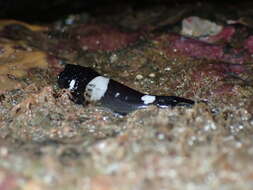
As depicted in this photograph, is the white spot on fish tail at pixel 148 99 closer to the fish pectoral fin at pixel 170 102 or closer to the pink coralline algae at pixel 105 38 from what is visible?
the fish pectoral fin at pixel 170 102

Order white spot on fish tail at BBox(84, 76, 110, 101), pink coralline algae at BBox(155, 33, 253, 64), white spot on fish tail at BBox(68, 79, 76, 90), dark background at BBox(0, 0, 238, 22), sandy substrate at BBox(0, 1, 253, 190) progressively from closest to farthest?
sandy substrate at BBox(0, 1, 253, 190) → white spot on fish tail at BBox(84, 76, 110, 101) → white spot on fish tail at BBox(68, 79, 76, 90) → pink coralline algae at BBox(155, 33, 253, 64) → dark background at BBox(0, 0, 238, 22)

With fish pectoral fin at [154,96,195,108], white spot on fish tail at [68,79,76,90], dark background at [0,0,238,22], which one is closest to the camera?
fish pectoral fin at [154,96,195,108]

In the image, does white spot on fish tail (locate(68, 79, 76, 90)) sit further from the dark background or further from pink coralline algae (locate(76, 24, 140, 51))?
the dark background

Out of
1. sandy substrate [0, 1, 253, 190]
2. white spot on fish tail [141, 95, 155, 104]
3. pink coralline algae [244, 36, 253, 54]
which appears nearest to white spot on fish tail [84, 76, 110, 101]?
sandy substrate [0, 1, 253, 190]

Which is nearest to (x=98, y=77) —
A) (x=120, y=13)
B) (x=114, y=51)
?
(x=114, y=51)

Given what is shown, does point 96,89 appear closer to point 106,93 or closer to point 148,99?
point 106,93

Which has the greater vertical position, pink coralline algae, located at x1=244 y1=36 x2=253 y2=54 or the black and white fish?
pink coralline algae, located at x1=244 y1=36 x2=253 y2=54

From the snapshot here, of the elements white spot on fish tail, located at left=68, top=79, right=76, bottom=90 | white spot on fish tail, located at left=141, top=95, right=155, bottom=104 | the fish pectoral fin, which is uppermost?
the fish pectoral fin

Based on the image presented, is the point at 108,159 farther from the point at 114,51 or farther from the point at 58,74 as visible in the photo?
the point at 114,51
